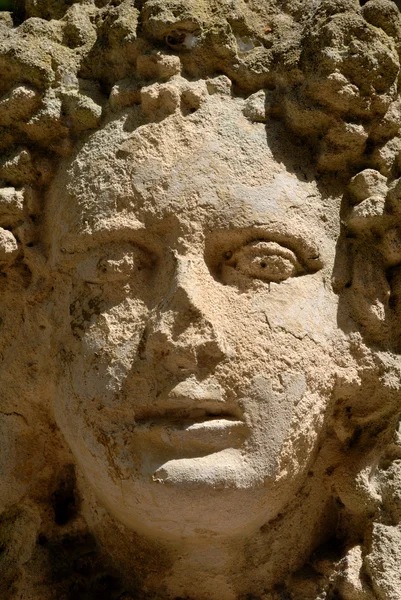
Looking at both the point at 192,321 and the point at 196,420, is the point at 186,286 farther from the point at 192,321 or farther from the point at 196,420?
the point at 196,420

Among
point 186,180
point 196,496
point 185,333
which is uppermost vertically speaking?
point 186,180

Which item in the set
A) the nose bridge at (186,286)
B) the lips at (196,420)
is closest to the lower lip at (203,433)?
the lips at (196,420)

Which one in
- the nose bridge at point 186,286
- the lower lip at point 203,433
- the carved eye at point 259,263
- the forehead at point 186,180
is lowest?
the lower lip at point 203,433

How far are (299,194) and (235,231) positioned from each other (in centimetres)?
20

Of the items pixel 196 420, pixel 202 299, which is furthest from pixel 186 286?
pixel 196 420

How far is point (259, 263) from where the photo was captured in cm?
209

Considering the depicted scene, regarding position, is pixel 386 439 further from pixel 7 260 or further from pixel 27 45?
pixel 27 45

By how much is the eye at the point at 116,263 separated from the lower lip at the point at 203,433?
36cm

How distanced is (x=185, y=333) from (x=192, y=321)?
1.2 inches

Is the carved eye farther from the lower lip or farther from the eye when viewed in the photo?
the lower lip

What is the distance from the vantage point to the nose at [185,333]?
198 cm

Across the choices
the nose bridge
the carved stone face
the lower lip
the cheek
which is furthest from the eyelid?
the lower lip

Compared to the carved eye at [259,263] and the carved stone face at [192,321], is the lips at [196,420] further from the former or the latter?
the carved eye at [259,263]

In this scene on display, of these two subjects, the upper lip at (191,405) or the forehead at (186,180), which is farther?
the forehead at (186,180)
